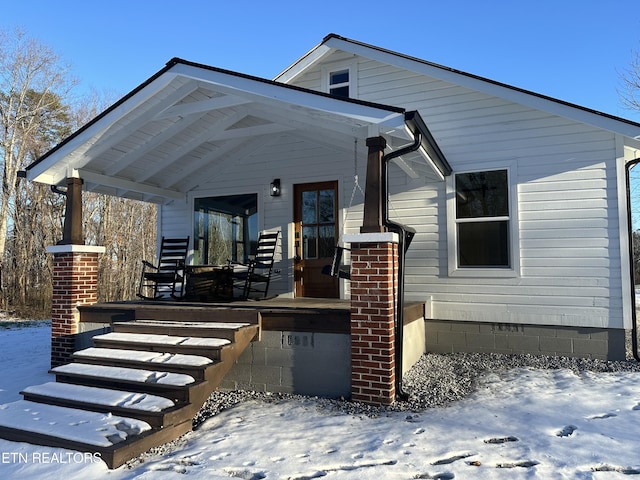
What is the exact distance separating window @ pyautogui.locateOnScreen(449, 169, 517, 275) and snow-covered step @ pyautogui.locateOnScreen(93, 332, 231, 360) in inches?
132

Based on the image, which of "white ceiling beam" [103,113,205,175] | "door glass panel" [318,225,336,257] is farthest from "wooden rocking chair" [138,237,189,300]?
"door glass panel" [318,225,336,257]

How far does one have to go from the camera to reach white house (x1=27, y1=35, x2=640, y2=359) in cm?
489

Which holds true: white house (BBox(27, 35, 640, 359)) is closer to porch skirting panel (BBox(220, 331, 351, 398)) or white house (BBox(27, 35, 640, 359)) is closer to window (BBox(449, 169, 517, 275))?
window (BBox(449, 169, 517, 275))

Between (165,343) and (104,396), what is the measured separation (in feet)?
2.30

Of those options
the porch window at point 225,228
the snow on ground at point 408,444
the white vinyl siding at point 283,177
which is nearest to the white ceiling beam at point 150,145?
the white vinyl siding at point 283,177

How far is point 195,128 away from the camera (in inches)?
227

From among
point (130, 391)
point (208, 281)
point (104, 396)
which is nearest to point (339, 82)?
point (208, 281)

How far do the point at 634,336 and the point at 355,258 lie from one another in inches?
145

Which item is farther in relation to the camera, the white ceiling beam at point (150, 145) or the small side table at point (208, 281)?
the small side table at point (208, 281)

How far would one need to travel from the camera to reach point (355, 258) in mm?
3959

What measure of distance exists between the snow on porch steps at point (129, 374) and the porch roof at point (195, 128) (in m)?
2.63

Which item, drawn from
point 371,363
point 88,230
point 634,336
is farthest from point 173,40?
point 88,230

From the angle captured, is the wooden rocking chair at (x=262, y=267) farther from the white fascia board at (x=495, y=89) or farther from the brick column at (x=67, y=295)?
the white fascia board at (x=495, y=89)

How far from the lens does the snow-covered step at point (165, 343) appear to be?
3832 mm
